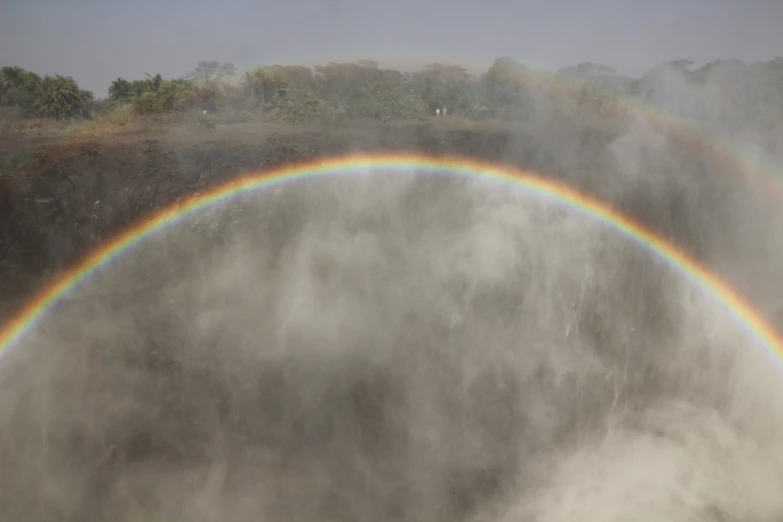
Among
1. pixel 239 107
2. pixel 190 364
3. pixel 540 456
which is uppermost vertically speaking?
pixel 239 107

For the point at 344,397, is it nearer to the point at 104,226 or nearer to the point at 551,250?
the point at 551,250

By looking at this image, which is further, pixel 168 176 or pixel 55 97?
pixel 55 97

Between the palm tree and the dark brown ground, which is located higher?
the palm tree

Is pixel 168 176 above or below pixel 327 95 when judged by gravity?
below

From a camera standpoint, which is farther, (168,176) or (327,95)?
(327,95)

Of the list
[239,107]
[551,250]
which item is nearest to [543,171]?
[551,250]
